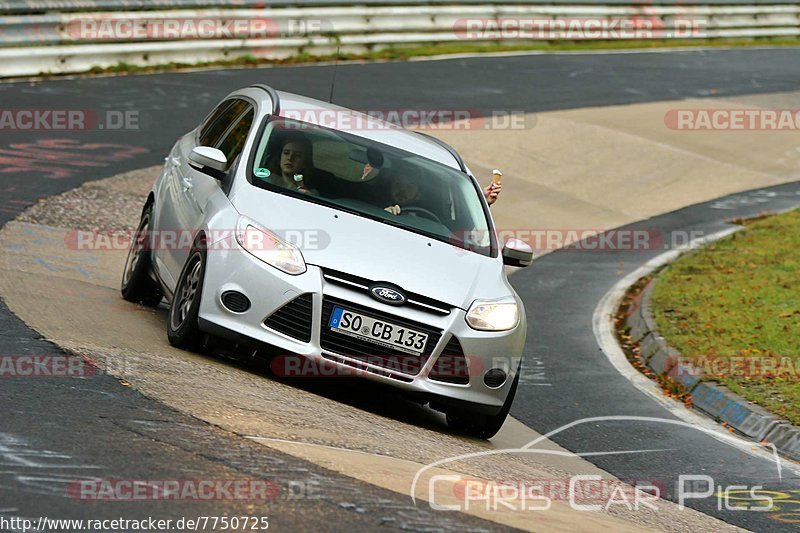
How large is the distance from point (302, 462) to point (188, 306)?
7.68ft

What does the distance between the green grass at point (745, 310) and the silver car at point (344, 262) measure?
2521 millimetres

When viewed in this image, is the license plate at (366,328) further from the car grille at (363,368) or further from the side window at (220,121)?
the side window at (220,121)

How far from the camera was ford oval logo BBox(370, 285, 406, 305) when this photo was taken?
748 centimetres

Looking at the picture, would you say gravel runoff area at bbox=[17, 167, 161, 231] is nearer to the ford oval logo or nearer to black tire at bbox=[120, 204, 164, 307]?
black tire at bbox=[120, 204, 164, 307]

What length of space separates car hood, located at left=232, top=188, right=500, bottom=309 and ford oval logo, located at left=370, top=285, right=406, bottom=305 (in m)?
0.06

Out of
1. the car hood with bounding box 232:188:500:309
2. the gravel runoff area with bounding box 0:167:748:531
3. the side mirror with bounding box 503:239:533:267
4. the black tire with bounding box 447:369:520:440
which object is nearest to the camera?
the gravel runoff area with bounding box 0:167:748:531

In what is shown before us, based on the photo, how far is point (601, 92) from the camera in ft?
81.7

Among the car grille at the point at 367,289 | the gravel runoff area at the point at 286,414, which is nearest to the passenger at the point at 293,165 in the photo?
the car grille at the point at 367,289

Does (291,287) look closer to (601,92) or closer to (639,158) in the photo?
(639,158)

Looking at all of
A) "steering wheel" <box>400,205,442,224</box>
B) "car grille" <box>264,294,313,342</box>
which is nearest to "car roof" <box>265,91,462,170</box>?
"steering wheel" <box>400,205,442,224</box>

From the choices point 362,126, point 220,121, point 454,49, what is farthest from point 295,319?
point 454,49

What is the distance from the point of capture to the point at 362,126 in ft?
31.0

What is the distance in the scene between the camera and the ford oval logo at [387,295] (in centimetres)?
748

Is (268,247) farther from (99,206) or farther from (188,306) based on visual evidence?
(99,206)
